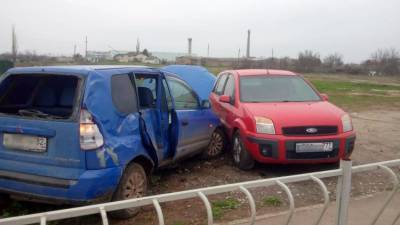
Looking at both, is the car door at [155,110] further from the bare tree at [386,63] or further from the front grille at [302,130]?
the bare tree at [386,63]

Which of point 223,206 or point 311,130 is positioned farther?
point 311,130

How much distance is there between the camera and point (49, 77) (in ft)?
16.8

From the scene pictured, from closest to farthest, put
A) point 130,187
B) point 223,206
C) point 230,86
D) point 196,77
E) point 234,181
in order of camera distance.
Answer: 1. point 130,187
2. point 223,206
3. point 234,181
4. point 230,86
5. point 196,77

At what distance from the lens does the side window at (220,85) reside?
29.4 ft

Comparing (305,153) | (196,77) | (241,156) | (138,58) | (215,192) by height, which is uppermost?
(138,58)

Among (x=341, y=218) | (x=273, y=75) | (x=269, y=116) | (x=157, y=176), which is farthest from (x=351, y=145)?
(x=341, y=218)

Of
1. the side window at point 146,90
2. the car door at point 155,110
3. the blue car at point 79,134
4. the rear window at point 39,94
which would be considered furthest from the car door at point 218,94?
the rear window at point 39,94

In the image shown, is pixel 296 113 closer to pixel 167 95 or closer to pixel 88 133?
pixel 167 95

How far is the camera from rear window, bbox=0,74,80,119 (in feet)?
16.6

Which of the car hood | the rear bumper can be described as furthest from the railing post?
the car hood

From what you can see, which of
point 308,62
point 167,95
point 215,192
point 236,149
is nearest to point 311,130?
point 236,149

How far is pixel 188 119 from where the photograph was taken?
6.67m

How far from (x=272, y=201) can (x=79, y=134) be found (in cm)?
260

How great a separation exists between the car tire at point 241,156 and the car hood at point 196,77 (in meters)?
4.50
